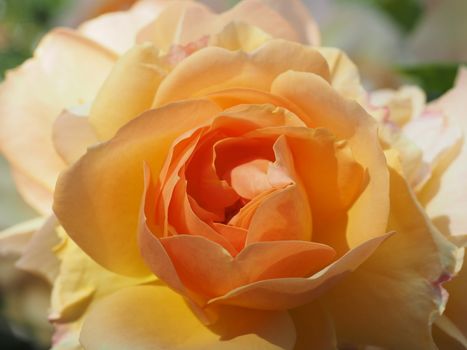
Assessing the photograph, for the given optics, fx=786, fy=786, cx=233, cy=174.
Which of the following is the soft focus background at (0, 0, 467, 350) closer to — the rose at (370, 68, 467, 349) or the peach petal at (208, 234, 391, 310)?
the rose at (370, 68, 467, 349)

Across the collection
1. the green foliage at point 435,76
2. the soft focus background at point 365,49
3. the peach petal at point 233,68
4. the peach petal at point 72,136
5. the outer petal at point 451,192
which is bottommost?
the soft focus background at point 365,49

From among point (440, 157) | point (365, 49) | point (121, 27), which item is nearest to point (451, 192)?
point (440, 157)

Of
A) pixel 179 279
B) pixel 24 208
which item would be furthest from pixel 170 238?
pixel 24 208

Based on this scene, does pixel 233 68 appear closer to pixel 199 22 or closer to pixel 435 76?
pixel 199 22

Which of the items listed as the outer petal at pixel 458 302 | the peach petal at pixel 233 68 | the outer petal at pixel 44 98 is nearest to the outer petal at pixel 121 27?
the outer petal at pixel 44 98

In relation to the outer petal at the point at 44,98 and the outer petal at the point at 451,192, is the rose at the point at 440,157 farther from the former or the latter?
the outer petal at the point at 44,98

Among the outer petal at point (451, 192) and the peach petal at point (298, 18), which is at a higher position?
the peach petal at point (298, 18)

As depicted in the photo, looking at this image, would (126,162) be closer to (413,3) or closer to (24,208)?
(24,208)

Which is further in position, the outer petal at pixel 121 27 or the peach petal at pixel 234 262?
the outer petal at pixel 121 27
